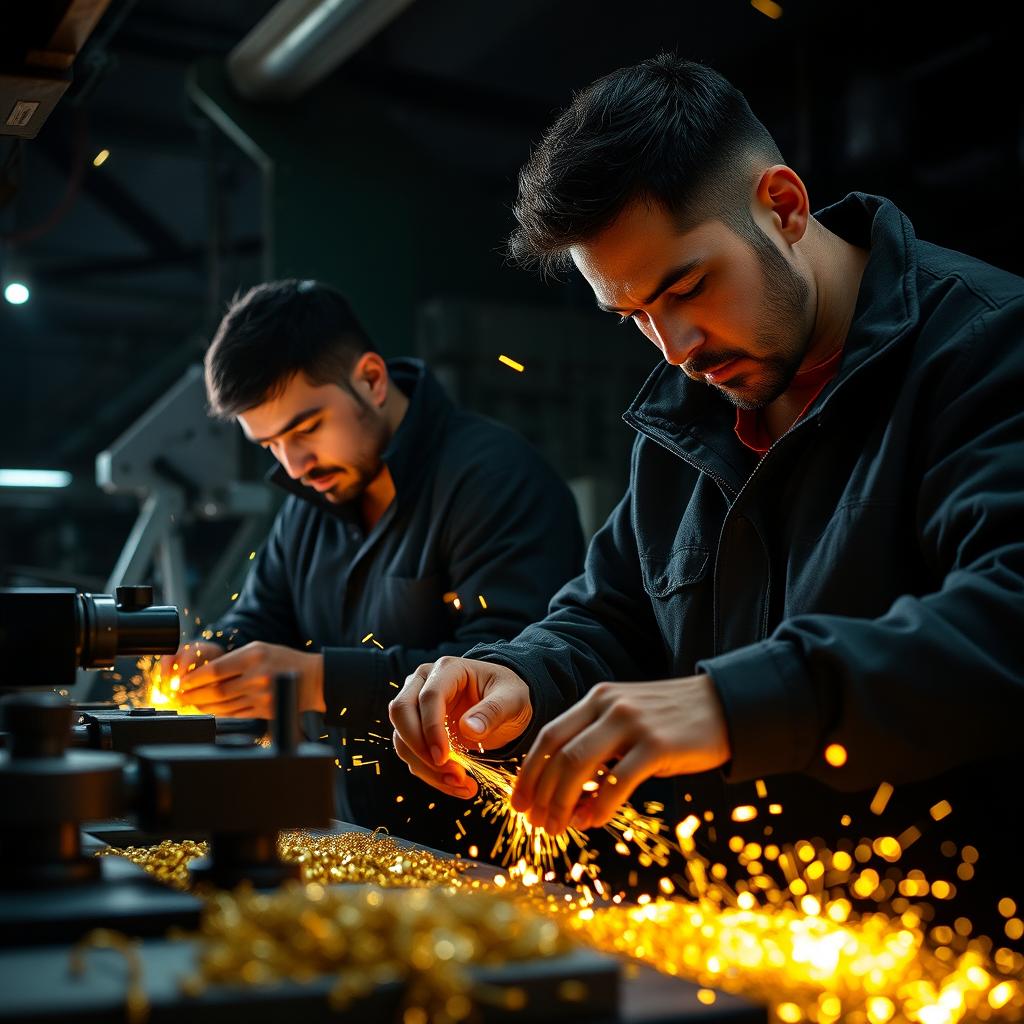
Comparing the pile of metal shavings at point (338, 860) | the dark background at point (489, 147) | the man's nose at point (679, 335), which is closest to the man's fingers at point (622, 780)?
the pile of metal shavings at point (338, 860)

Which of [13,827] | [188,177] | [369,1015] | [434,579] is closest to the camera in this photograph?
[369,1015]

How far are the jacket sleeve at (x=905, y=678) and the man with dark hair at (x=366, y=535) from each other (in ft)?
4.05

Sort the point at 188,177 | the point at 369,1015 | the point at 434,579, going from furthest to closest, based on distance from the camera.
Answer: the point at 188,177 < the point at 434,579 < the point at 369,1015

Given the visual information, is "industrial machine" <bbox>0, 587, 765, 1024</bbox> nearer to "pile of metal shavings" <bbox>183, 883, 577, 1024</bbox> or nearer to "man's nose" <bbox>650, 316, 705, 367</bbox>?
"pile of metal shavings" <bbox>183, 883, 577, 1024</bbox>

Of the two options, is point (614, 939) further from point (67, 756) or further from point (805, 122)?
point (805, 122)

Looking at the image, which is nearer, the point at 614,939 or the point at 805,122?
the point at 614,939

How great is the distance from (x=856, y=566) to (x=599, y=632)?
1.63ft

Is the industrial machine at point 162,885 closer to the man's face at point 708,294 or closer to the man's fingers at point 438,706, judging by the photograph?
the man's fingers at point 438,706

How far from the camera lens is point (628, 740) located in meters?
1.13

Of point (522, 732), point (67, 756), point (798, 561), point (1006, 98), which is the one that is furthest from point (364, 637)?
point (1006, 98)

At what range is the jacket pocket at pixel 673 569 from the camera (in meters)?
1.79

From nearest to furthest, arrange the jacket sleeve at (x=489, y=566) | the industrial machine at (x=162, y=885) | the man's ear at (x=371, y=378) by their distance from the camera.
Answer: the industrial machine at (x=162, y=885)
the jacket sleeve at (x=489, y=566)
the man's ear at (x=371, y=378)

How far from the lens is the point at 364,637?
2.69 meters

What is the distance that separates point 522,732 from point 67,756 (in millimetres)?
757
